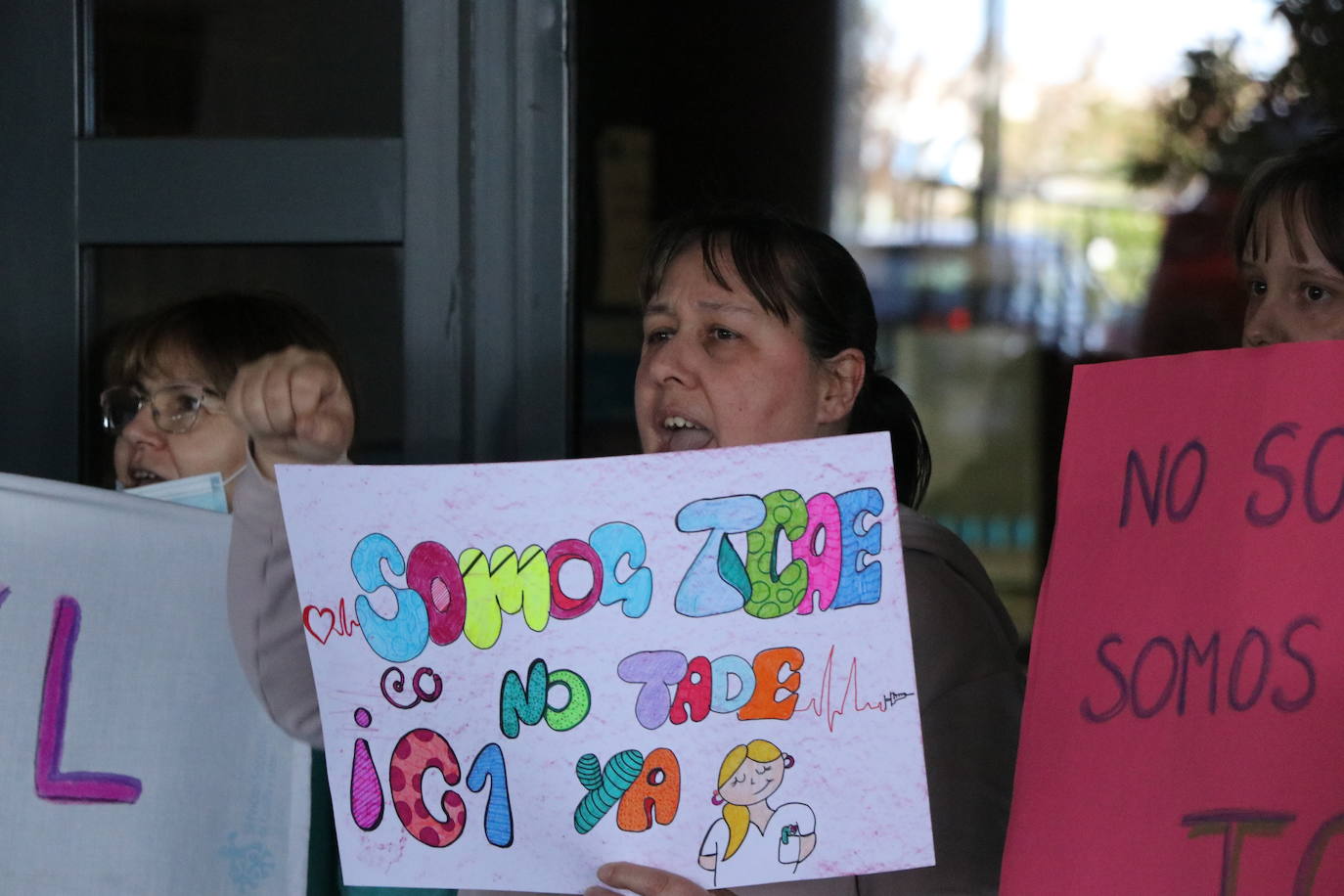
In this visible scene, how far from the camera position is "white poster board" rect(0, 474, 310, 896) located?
52.0 inches

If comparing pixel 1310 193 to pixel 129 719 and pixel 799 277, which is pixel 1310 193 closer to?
pixel 799 277

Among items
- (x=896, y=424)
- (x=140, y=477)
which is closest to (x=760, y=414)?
(x=896, y=424)

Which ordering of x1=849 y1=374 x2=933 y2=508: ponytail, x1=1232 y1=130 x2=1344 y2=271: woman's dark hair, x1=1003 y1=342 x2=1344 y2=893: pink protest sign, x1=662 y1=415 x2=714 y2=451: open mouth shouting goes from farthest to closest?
x1=849 y1=374 x2=933 y2=508: ponytail
x1=662 y1=415 x2=714 y2=451: open mouth shouting
x1=1232 y1=130 x2=1344 y2=271: woman's dark hair
x1=1003 y1=342 x2=1344 y2=893: pink protest sign

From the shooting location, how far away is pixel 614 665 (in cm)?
110

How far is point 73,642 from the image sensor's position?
52.7 inches

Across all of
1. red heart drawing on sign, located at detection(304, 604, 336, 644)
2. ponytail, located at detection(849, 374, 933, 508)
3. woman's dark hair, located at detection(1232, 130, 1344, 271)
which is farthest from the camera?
ponytail, located at detection(849, 374, 933, 508)

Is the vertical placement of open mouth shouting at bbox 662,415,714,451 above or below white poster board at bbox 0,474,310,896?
above

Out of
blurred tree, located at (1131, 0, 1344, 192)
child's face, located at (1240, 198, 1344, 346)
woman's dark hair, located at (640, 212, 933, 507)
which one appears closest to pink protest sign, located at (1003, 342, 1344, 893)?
child's face, located at (1240, 198, 1344, 346)

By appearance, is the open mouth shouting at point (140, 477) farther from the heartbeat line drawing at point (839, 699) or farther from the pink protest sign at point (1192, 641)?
the pink protest sign at point (1192, 641)

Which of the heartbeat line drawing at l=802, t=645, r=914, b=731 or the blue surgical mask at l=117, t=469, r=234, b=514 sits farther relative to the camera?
the blue surgical mask at l=117, t=469, r=234, b=514

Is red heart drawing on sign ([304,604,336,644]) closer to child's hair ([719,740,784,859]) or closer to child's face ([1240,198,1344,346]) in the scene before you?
child's hair ([719,740,784,859])

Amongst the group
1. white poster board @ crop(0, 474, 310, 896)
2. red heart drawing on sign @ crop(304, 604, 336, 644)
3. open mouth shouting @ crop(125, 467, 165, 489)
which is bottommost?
white poster board @ crop(0, 474, 310, 896)

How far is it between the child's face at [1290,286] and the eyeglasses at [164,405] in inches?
41.8

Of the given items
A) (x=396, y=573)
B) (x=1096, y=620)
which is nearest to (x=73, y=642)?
(x=396, y=573)
